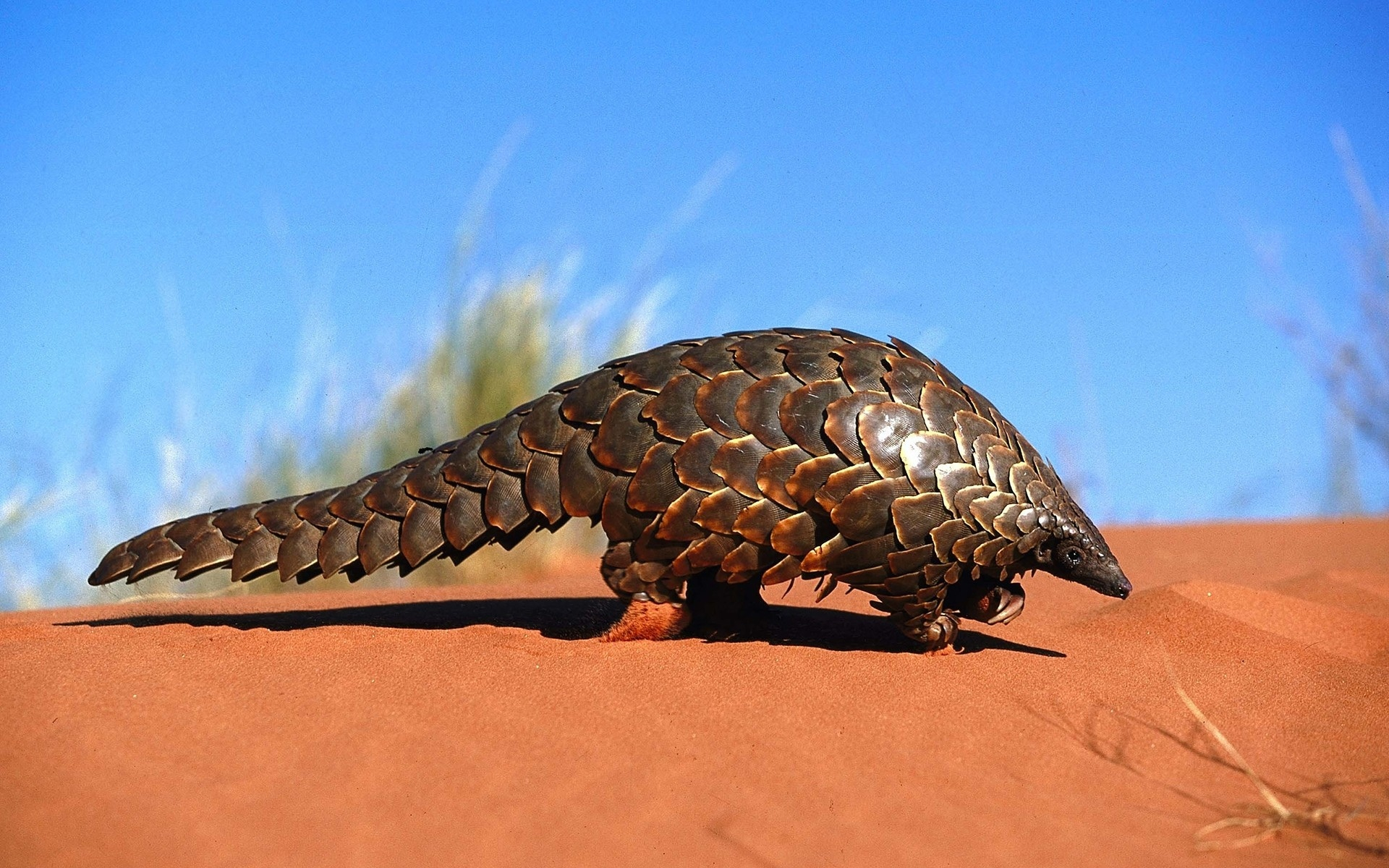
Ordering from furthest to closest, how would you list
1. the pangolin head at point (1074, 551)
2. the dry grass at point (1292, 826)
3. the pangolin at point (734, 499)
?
the pangolin head at point (1074, 551)
the pangolin at point (734, 499)
the dry grass at point (1292, 826)

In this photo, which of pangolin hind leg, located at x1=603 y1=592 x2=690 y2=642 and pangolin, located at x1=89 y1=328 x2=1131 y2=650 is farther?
pangolin hind leg, located at x1=603 y1=592 x2=690 y2=642

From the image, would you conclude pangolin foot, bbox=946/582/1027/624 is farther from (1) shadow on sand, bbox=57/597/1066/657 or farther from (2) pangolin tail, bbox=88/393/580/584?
(2) pangolin tail, bbox=88/393/580/584

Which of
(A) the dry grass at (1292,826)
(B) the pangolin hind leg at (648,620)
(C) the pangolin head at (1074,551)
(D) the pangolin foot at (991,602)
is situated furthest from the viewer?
(D) the pangolin foot at (991,602)

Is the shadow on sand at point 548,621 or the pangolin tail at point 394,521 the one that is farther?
the shadow on sand at point 548,621

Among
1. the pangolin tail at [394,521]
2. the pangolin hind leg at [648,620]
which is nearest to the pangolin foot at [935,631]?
the pangolin hind leg at [648,620]

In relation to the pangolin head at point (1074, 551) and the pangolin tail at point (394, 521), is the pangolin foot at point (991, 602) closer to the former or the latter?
the pangolin head at point (1074, 551)

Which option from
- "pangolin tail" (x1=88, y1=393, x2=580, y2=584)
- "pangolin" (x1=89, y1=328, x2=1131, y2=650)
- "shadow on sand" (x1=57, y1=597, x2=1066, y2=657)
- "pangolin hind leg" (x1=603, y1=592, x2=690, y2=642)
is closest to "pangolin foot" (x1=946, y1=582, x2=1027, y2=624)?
"pangolin" (x1=89, y1=328, x2=1131, y2=650)

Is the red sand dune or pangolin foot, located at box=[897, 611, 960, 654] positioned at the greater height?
pangolin foot, located at box=[897, 611, 960, 654]
